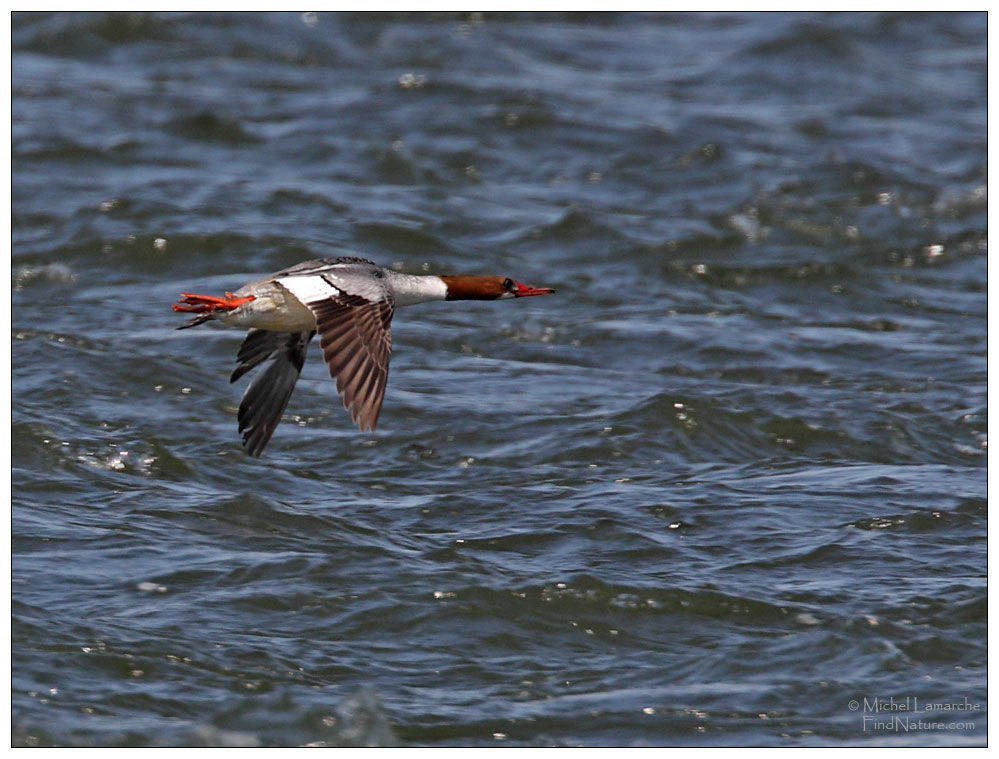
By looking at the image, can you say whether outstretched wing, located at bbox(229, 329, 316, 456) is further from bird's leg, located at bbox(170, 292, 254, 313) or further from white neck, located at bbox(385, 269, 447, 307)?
bird's leg, located at bbox(170, 292, 254, 313)

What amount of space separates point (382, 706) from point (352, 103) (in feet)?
29.3

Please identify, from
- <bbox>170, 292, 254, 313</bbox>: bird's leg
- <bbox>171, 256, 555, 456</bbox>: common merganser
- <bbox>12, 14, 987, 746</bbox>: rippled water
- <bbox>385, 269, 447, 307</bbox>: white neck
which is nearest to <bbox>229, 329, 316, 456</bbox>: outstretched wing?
<bbox>171, 256, 555, 456</bbox>: common merganser

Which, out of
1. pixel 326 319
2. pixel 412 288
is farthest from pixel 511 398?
pixel 326 319

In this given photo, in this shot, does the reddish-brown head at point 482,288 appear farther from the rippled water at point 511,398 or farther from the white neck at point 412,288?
the rippled water at point 511,398

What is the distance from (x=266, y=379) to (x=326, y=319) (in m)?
1.29

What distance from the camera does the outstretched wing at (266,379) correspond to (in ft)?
24.6

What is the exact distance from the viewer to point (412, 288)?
7.28 meters

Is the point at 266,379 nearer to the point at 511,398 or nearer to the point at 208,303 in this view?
the point at 208,303

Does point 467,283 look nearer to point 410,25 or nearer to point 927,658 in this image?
point 927,658

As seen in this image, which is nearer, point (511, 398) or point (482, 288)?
point (482, 288)

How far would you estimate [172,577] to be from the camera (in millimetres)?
6332

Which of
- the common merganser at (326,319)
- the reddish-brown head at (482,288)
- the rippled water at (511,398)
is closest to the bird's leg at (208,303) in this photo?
the common merganser at (326,319)

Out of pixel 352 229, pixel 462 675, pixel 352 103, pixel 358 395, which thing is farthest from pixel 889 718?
pixel 352 103

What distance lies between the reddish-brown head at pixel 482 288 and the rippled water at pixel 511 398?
2.79 ft
